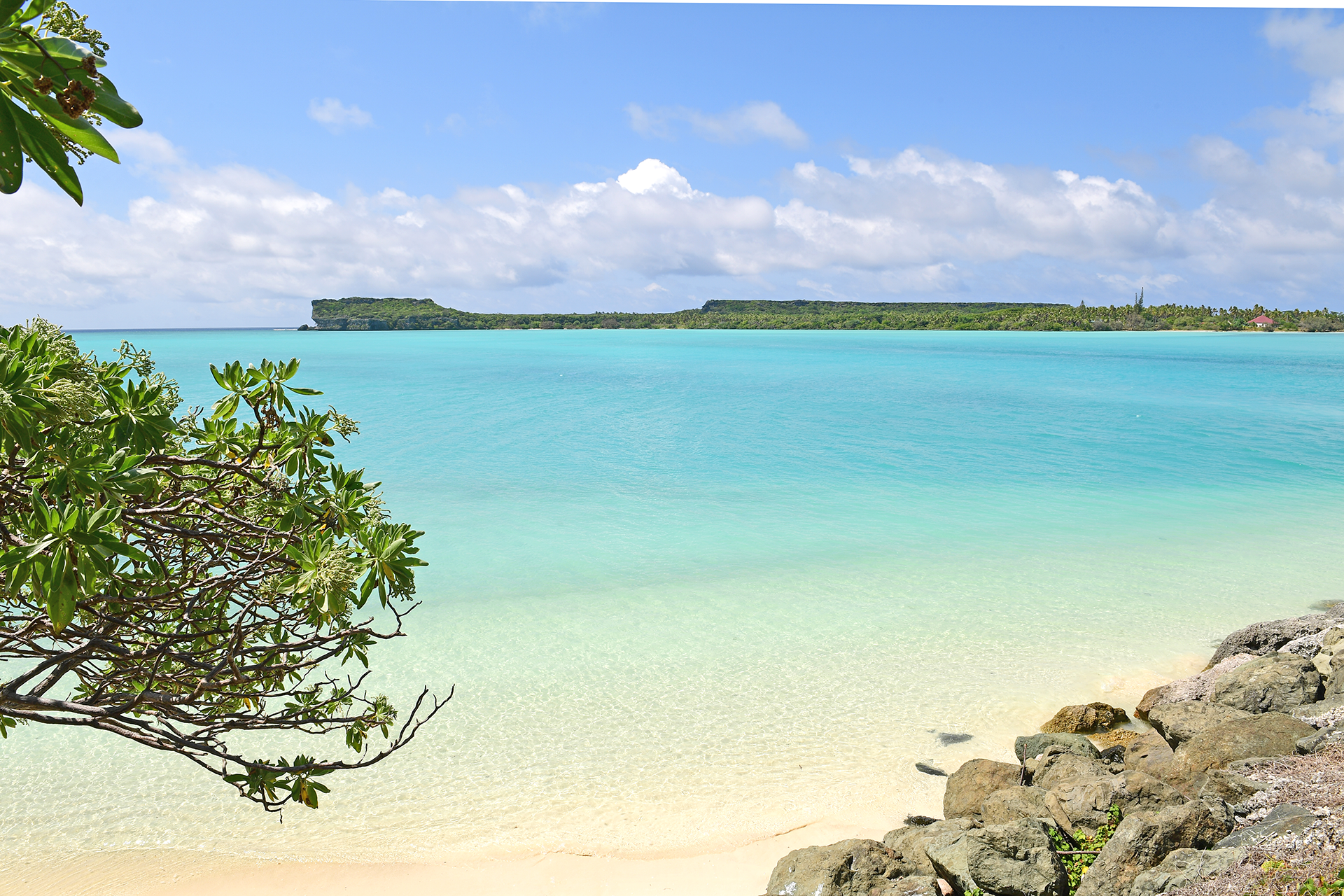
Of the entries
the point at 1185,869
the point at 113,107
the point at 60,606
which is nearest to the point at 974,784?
the point at 1185,869

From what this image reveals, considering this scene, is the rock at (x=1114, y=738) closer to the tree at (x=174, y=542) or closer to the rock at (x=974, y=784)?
the rock at (x=974, y=784)

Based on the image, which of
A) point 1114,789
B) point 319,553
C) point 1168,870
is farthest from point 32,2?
point 1114,789

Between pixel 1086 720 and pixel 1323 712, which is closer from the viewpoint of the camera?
pixel 1323 712

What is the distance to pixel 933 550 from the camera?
1273 centimetres

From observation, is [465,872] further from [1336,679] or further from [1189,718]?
[1336,679]

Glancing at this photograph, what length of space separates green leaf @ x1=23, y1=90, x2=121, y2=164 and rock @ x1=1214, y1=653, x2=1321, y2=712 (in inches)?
289

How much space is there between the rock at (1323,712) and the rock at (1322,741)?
7.2 inches

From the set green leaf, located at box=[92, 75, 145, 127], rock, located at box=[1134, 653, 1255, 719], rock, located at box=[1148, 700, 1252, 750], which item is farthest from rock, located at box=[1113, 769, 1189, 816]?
green leaf, located at box=[92, 75, 145, 127]

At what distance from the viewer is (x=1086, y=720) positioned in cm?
649

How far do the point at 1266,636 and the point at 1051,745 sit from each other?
3.48m

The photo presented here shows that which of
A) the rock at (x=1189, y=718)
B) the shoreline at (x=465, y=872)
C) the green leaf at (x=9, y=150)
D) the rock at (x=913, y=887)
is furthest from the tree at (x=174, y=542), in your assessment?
the rock at (x=1189, y=718)

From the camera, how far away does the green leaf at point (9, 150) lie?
1197mm

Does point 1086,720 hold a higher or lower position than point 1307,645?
lower

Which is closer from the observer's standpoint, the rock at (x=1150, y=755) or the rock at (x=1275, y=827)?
the rock at (x=1275, y=827)
